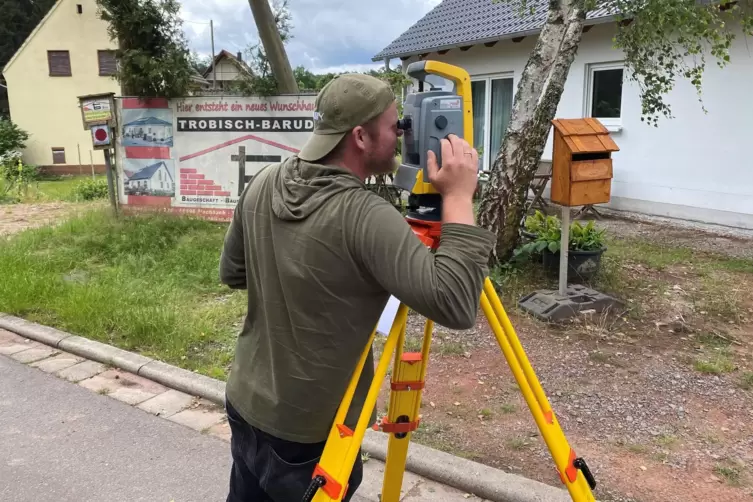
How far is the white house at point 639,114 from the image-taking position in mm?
8180

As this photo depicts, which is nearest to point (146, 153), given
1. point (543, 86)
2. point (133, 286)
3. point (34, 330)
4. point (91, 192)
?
point (133, 286)

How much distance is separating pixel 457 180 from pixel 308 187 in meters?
0.37

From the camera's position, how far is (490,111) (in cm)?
1205

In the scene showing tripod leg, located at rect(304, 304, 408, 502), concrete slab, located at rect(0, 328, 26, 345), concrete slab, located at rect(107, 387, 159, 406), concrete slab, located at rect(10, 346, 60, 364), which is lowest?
concrete slab, located at rect(107, 387, 159, 406)

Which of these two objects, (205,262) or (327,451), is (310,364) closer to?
(327,451)

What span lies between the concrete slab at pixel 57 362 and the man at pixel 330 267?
333 centimetres

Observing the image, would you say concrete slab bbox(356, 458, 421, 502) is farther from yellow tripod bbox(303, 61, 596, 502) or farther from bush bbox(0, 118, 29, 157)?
bush bbox(0, 118, 29, 157)

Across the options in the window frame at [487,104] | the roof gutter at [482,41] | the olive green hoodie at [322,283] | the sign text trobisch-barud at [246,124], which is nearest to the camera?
the olive green hoodie at [322,283]

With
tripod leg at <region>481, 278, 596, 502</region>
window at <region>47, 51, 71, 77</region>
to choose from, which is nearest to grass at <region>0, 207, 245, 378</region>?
tripod leg at <region>481, 278, 596, 502</region>

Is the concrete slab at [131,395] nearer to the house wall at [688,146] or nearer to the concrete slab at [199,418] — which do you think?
the concrete slab at [199,418]

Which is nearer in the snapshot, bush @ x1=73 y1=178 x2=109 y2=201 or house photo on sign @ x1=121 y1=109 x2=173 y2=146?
house photo on sign @ x1=121 y1=109 x2=173 y2=146

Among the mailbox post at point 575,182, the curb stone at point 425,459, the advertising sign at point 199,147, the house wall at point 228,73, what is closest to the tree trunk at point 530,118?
the mailbox post at point 575,182

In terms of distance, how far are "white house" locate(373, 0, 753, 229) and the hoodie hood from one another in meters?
5.90

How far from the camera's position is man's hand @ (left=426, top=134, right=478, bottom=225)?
4.85ft
